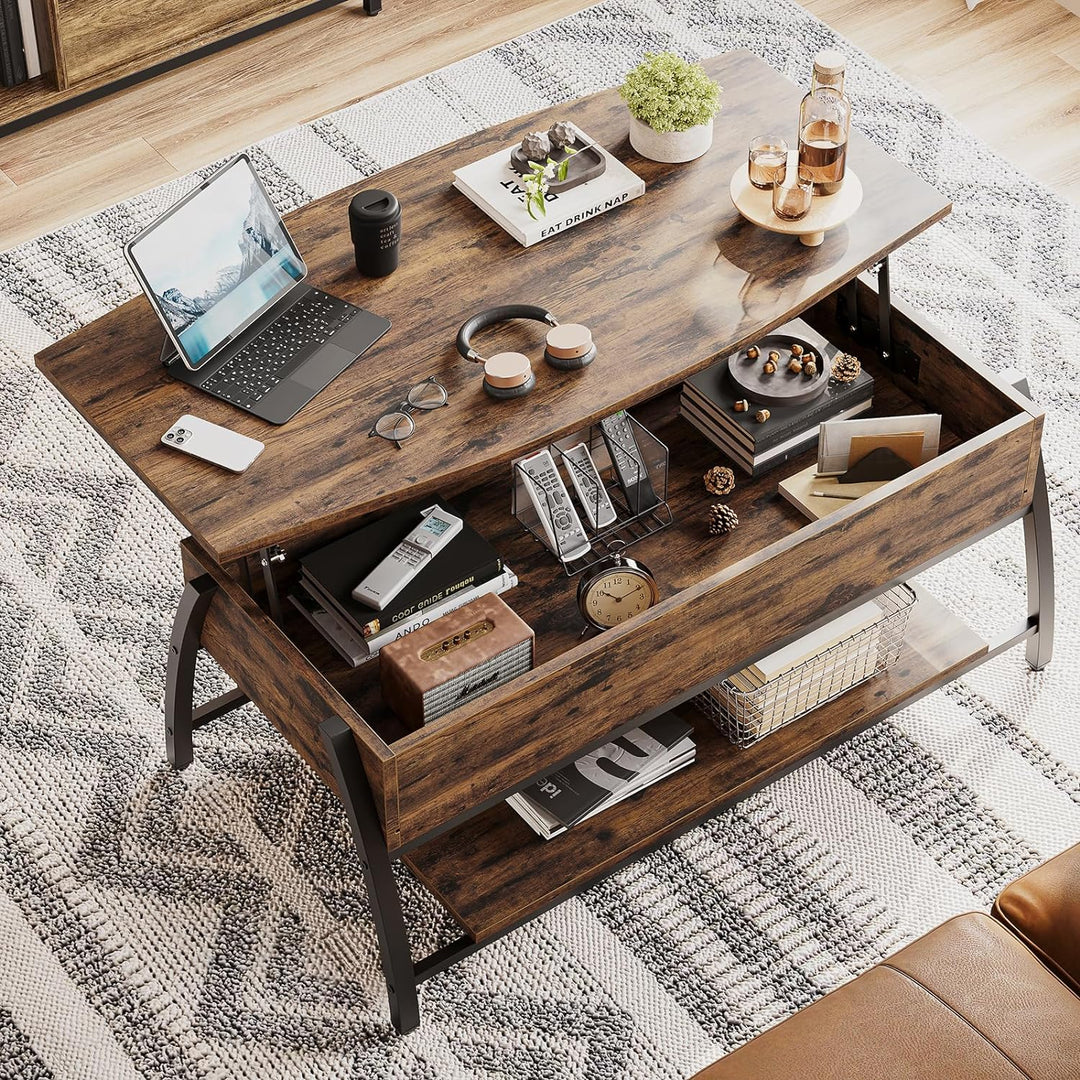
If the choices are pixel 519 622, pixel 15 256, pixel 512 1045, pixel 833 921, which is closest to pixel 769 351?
pixel 519 622

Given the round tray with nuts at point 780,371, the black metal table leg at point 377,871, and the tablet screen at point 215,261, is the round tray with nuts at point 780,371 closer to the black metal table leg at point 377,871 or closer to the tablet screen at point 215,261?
the tablet screen at point 215,261

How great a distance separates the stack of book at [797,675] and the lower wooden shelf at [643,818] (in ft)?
0.12

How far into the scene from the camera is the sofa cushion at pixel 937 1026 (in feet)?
5.18

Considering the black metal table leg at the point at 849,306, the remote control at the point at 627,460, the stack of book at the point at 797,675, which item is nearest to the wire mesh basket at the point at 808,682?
the stack of book at the point at 797,675

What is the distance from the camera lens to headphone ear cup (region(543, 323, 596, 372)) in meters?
1.93

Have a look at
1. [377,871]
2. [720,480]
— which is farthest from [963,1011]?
[720,480]

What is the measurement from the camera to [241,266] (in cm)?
198

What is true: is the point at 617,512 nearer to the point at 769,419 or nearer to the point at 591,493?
the point at 591,493

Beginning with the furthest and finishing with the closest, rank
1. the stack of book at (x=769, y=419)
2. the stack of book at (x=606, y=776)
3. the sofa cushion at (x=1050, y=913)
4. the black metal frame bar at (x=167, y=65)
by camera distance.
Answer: the black metal frame bar at (x=167, y=65) < the stack of book at (x=769, y=419) < the stack of book at (x=606, y=776) < the sofa cushion at (x=1050, y=913)

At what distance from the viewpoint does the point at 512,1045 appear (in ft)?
6.50

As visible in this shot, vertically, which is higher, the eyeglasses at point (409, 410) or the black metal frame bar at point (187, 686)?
the eyeglasses at point (409, 410)

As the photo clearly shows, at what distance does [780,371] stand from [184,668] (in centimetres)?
93

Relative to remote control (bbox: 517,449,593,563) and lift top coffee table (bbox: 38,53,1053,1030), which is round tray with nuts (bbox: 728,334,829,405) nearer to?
lift top coffee table (bbox: 38,53,1053,1030)

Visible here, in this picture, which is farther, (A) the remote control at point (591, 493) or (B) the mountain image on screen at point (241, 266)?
(A) the remote control at point (591, 493)
